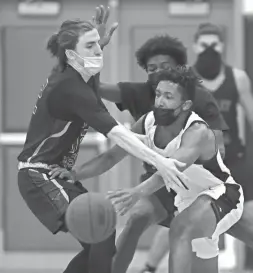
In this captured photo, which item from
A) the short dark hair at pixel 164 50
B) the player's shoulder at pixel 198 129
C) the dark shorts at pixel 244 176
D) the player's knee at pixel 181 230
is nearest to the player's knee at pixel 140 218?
the player's knee at pixel 181 230

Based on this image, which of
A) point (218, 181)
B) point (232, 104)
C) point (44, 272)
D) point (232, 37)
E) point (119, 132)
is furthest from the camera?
point (232, 37)

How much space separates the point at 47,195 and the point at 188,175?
2.50 ft

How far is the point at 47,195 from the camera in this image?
4.57 m

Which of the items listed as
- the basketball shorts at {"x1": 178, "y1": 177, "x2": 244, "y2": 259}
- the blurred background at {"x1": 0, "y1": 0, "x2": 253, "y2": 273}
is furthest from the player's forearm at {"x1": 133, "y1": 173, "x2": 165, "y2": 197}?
the blurred background at {"x1": 0, "y1": 0, "x2": 253, "y2": 273}

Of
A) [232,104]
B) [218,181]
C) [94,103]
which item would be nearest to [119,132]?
[94,103]

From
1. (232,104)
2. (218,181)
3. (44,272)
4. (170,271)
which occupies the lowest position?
(44,272)

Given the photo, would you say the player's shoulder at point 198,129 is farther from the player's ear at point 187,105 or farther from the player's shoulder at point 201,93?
the player's shoulder at point 201,93

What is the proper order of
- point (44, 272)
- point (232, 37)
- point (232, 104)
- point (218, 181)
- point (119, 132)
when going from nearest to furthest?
point (119, 132) → point (218, 181) → point (232, 104) → point (44, 272) → point (232, 37)

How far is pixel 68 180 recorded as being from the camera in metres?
4.66

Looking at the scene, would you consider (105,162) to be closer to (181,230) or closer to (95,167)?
(95,167)

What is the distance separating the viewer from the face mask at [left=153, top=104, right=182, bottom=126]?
15.5 ft

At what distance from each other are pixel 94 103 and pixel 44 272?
115 inches

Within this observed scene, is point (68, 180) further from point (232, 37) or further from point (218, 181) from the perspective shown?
point (232, 37)

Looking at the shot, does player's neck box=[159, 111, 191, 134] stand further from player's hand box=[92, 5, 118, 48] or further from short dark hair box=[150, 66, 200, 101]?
player's hand box=[92, 5, 118, 48]
